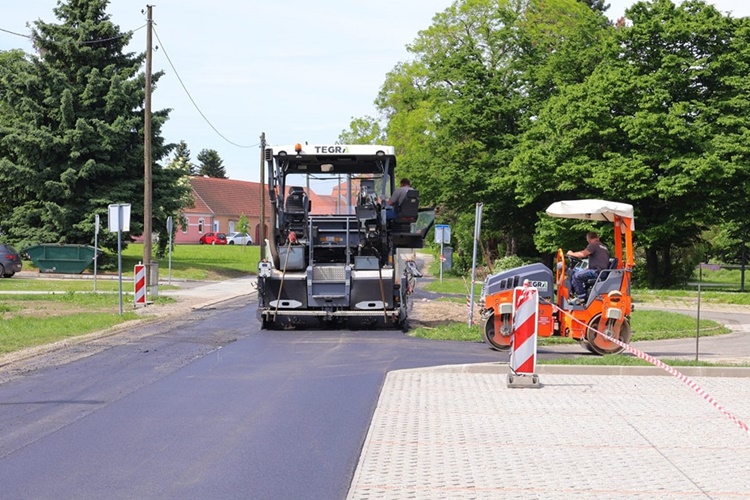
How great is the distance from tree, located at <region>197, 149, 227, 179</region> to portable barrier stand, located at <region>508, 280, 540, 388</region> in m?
141

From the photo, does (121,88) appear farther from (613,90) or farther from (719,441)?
(719,441)

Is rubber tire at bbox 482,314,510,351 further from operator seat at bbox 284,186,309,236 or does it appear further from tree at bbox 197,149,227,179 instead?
tree at bbox 197,149,227,179

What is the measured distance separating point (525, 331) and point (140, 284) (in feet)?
52.6

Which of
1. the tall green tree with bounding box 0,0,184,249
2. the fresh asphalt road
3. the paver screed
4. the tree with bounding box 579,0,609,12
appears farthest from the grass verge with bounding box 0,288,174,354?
the tree with bounding box 579,0,609,12

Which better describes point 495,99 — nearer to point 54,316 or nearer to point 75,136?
point 75,136

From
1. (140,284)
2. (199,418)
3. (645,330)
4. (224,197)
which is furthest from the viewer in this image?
(224,197)

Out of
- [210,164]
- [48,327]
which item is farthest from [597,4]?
[210,164]

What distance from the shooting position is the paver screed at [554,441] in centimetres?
707

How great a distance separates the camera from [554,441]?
8.78 m

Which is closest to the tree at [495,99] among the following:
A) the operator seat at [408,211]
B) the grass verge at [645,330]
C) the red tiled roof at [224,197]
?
the grass verge at [645,330]

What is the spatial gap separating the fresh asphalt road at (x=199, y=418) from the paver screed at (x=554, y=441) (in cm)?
40

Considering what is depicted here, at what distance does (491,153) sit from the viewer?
49500 mm

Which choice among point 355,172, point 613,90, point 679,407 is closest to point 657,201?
point 613,90

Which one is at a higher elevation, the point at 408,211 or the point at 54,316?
the point at 408,211
